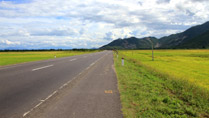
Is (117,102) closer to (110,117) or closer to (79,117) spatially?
(110,117)

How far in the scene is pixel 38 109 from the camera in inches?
199

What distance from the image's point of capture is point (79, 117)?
14.8 feet

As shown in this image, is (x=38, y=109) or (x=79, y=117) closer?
(x=79, y=117)

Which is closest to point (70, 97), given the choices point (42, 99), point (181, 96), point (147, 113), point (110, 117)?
point (42, 99)

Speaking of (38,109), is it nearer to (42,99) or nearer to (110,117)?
(42,99)

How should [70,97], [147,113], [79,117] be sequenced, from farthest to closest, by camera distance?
1. [70,97]
2. [147,113]
3. [79,117]

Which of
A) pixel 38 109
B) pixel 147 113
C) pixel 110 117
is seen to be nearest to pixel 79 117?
pixel 110 117

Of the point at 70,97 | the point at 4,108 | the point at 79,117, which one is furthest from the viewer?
the point at 70,97

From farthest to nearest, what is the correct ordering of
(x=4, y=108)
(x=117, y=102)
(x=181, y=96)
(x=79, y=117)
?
(x=181, y=96) < (x=117, y=102) < (x=4, y=108) < (x=79, y=117)

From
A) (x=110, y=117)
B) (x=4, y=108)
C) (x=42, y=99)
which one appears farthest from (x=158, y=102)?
(x=4, y=108)

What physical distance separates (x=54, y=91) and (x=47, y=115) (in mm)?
2704

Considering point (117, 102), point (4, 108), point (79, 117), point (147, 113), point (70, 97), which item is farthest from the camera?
point (70, 97)

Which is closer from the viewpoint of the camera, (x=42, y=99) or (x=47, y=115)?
(x=47, y=115)

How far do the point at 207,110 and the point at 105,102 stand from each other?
3427 millimetres
